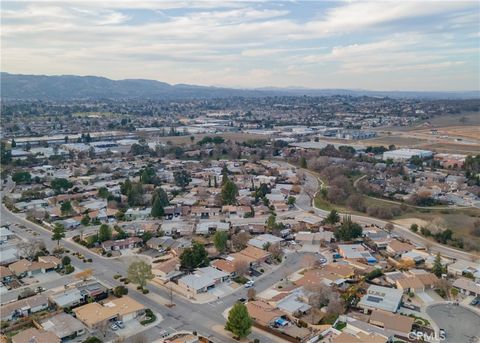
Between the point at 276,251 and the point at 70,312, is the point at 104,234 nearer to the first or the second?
the point at 70,312

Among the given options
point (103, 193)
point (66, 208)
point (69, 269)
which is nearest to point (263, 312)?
point (69, 269)

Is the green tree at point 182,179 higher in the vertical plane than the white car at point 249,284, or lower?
higher

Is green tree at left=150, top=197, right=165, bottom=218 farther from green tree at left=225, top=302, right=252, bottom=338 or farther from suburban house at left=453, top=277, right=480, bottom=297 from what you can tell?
suburban house at left=453, top=277, right=480, bottom=297

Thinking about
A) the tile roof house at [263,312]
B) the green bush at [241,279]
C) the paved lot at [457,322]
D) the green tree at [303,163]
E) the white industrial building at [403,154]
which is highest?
the white industrial building at [403,154]

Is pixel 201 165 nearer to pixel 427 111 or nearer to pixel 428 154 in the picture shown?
pixel 428 154

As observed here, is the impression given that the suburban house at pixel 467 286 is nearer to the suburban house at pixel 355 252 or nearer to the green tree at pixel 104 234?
the suburban house at pixel 355 252

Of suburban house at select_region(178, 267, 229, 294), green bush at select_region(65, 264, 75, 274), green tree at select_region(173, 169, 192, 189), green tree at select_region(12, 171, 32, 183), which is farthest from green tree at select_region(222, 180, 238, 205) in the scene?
green tree at select_region(12, 171, 32, 183)

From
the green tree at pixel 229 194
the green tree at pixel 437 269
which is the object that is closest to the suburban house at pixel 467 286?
the green tree at pixel 437 269
